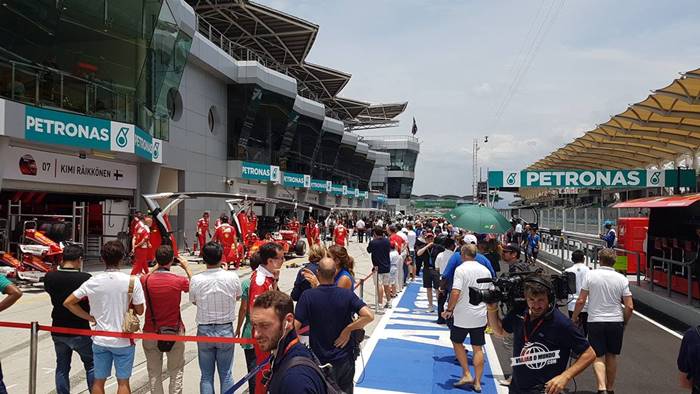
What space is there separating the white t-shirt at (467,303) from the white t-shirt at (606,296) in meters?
1.16

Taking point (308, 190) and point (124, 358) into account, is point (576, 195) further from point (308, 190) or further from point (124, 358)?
point (124, 358)

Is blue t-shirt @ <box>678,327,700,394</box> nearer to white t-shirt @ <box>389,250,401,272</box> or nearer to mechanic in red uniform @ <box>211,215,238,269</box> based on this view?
white t-shirt @ <box>389,250,401,272</box>

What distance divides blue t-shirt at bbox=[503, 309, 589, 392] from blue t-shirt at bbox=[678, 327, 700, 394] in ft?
1.87

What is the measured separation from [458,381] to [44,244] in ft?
35.0

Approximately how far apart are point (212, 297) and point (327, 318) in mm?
1260

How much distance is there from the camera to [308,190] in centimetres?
4434

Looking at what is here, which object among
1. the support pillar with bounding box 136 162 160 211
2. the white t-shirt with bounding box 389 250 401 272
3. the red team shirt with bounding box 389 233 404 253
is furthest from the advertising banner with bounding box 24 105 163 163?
the white t-shirt with bounding box 389 250 401 272

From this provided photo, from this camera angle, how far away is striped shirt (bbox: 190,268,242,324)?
15.7 ft

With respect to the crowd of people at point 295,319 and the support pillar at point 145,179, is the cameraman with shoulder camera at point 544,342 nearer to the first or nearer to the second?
the crowd of people at point 295,319

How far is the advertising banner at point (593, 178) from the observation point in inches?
832

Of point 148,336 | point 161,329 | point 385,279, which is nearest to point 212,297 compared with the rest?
point 161,329

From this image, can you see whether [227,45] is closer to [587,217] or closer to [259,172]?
[259,172]

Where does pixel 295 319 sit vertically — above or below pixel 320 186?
below

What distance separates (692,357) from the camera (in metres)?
3.14
